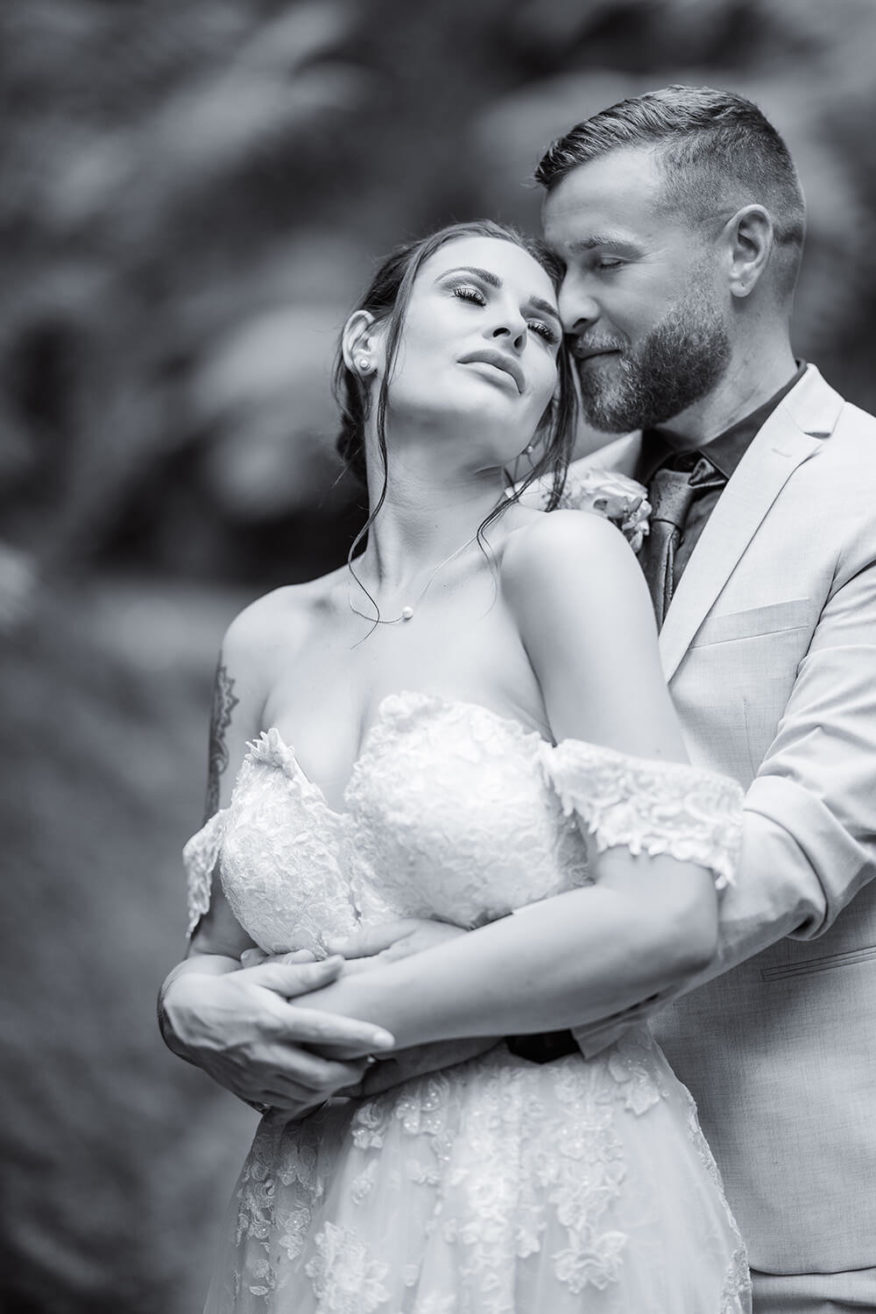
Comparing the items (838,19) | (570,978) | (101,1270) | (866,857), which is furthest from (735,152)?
(101,1270)

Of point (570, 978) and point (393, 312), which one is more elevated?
point (393, 312)

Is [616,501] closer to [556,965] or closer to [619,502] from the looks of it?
[619,502]

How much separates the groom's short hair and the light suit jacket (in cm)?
56

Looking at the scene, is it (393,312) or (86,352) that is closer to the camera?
(393,312)

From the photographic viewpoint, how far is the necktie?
2.08 meters

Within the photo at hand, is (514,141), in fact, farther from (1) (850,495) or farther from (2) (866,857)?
(2) (866,857)

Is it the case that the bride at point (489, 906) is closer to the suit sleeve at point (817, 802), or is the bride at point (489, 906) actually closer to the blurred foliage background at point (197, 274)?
the suit sleeve at point (817, 802)

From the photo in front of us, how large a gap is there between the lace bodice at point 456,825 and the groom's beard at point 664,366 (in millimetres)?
819

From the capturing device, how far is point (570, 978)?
1453 millimetres

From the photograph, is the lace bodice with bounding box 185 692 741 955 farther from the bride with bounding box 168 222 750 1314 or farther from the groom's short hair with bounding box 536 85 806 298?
the groom's short hair with bounding box 536 85 806 298

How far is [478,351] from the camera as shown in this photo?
1820 mm

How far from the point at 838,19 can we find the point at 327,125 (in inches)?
57.0

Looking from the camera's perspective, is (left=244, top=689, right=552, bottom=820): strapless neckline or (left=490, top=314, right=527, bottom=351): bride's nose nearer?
(left=244, top=689, right=552, bottom=820): strapless neckline

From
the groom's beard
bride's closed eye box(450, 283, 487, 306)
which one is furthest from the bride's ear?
the groom's beard
